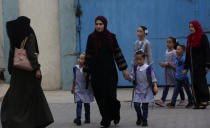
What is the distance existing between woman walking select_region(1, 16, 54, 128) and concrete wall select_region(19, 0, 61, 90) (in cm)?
562

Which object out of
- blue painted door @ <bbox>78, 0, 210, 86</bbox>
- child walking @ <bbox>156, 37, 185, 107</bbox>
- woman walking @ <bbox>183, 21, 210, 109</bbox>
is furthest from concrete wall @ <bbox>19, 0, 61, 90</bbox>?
woman walking @ <bbox>183, 21, 210, 109</bbox>

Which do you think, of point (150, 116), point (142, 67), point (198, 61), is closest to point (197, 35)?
point (198, 61)

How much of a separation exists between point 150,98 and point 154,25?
15.9 ft

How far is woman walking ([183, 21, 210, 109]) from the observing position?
10078mm

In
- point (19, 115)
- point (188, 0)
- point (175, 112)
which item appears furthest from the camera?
point (188, 0)

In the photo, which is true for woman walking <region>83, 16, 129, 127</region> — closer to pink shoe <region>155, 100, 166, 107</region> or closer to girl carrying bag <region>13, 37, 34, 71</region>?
girl carrying bag <region>13, 37, 34, 71</region>

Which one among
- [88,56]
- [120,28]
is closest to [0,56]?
[120,28]

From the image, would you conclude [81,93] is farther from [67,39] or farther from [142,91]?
[67,39]

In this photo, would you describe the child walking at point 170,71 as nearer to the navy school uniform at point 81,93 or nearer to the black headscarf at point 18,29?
the navy school uniform at point 81,93

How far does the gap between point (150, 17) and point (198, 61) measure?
299cm

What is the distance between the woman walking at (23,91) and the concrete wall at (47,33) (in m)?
5.62

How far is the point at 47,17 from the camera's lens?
13.2 metres

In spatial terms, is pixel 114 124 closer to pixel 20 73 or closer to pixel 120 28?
pixel 20 73


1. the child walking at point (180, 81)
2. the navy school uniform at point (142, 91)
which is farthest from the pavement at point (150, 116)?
the navy school uniform at point (142, 91)
